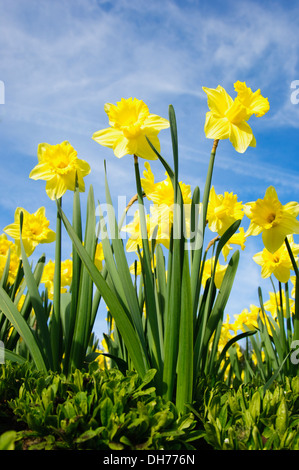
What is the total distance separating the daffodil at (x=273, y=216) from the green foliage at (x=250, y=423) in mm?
844

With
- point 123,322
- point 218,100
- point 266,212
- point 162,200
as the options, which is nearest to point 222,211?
point 266,212

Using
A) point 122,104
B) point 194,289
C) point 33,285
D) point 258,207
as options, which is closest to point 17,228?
point 33,285

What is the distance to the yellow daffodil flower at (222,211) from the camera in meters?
2.20

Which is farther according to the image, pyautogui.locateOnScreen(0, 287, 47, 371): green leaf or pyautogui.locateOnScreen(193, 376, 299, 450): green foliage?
pyautogui.locateOnScreen(0, 287, 47, 371): green leaf

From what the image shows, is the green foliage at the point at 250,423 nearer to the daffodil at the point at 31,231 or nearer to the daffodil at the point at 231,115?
the daffodil at the point at 231,115

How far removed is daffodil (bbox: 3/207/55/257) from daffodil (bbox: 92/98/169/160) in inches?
39.1

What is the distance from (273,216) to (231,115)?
2.02 ft

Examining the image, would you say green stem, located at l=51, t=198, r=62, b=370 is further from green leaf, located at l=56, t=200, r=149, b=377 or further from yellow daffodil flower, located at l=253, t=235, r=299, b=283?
yellow daffodil flower, located at l=253, t=235, r=299, b=283

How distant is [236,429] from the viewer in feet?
4.66

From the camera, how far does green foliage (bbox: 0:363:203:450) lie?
128 centimetres

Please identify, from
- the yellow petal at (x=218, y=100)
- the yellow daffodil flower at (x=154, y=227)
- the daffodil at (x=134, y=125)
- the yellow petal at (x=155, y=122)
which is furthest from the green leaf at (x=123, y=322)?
the yellow petal at (x=218, y=100)

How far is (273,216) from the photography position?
2.16 meters

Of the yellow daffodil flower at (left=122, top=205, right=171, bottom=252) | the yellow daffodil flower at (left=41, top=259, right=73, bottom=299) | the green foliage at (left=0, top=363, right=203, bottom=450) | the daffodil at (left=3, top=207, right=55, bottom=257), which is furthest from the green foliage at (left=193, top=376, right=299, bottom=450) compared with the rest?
the yellow daffodil flower at (left=41, top=259, right=73, bottom=299)

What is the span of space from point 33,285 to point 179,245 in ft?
3.21
